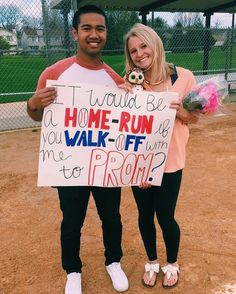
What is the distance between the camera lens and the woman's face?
204 centimetres

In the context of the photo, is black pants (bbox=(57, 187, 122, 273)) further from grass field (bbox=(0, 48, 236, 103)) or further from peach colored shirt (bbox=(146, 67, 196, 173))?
grass field (bbox=(0, 48, 236, 103))

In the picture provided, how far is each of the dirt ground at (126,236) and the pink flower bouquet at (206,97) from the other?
41 cm

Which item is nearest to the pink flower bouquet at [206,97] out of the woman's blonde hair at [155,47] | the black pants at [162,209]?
the woman's blonde hair at [155,47]

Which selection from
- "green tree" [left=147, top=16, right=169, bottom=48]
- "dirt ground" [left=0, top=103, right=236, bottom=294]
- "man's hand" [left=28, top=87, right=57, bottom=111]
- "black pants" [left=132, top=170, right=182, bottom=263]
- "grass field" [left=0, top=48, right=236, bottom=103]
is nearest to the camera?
"man's hand" [left=28, top=87, right=57, bottom=111]

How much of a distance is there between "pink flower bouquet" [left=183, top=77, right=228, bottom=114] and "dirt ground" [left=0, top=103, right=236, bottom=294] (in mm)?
406

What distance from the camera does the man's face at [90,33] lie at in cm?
204

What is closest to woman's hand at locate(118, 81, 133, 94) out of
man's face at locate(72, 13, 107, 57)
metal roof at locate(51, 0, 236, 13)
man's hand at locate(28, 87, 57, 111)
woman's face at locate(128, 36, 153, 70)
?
woman's face at locate(128, 36, 153, 70)

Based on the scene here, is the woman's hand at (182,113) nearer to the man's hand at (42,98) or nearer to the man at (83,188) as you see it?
the man at (83,188)

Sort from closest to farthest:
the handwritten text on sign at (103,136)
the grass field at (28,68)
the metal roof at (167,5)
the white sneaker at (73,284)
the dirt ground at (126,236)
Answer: the handwritten text on sign at (103,136) < the white sneaker at (73,284) < the dirt ground at (126,236) < the metal roof at (167,5) < the grass field at (28,68)

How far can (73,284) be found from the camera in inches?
98.9

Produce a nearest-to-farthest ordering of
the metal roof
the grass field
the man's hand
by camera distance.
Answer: the man's hand
the metal roof
the grass field

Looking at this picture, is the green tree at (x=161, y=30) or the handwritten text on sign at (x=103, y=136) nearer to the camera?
the handwritten text on sign at (x=103, y=136)

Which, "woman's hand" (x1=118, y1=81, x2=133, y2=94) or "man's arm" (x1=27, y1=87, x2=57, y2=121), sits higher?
"woman's hand" (x1=118, y1=81, x2=133, y2=94)

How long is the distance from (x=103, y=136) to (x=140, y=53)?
0.57 m
